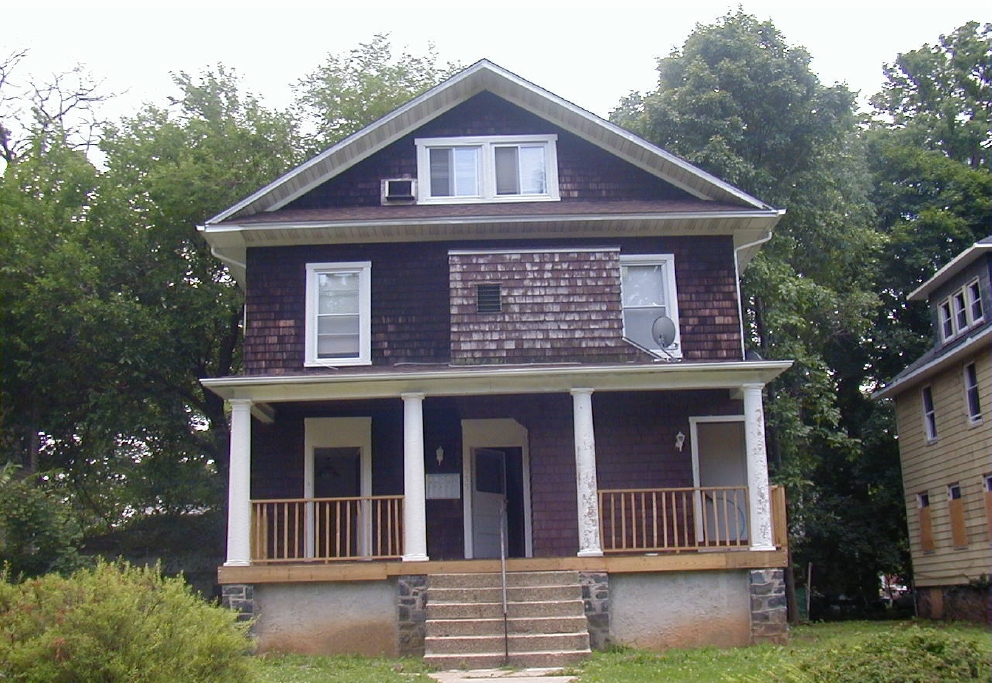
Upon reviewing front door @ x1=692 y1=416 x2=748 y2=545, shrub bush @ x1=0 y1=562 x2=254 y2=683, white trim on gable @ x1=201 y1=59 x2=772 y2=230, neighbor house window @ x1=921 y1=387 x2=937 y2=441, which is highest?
white trim on gable @ x1=201 y1=59 x2=772 y2=230

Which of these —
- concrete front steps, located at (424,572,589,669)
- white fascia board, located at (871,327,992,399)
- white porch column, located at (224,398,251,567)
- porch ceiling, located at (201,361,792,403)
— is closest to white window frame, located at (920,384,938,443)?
white fascia board, located at (871,327,992,399)

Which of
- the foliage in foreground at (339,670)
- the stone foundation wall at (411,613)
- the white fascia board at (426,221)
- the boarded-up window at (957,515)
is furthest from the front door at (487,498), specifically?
the boarded-up window at (957,515)

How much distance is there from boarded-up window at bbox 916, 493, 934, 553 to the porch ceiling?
10585 millimetres

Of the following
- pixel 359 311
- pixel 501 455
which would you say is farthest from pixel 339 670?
pixel 359 311

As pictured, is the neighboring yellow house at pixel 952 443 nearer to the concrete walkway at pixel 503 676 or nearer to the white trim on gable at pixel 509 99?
the white trim on gable at pixel 509 99

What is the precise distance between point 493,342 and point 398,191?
2949 mm

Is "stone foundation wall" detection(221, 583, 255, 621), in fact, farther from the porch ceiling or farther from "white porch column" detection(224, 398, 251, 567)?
the porch ceiling

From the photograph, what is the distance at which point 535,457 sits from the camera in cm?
1630

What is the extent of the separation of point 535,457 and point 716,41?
41.0ft

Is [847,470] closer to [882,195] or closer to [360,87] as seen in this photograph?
[882,195]

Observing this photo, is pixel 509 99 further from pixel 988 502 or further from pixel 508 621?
pixel 988 502

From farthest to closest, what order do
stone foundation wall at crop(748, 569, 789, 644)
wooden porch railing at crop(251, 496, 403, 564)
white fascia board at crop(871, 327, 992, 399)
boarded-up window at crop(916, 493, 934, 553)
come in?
boarded-up window at crop(916, 493, 934, 553)
white fascia board at crop(871, 327, 992, 399)
wooden porch railing at crop(251, 496, 403, 564)
stone foundation wall at crop(748, 569, 789, 644)

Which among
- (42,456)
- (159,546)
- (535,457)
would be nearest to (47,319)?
(42,456)

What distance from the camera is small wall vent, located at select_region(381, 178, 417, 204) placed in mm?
17219
